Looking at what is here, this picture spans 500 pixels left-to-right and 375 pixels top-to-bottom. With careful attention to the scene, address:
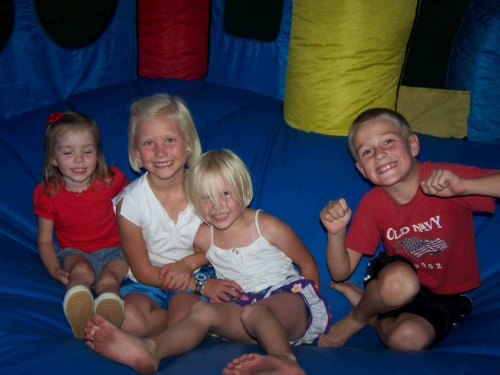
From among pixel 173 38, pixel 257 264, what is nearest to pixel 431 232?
pixel 257 264

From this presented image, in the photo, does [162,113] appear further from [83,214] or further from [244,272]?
[244,272]

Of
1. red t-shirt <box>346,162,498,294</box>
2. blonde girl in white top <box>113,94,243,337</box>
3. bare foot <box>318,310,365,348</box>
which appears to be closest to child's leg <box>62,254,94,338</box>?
blonde girl in white top <box>113,94,243,337</box>

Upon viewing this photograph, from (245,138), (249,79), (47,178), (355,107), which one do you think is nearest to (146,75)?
A: (249,79)

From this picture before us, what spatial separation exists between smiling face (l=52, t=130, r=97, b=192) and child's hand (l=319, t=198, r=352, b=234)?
0.79 meters

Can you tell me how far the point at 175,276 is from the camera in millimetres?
1643

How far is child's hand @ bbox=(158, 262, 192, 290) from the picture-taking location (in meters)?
1.64

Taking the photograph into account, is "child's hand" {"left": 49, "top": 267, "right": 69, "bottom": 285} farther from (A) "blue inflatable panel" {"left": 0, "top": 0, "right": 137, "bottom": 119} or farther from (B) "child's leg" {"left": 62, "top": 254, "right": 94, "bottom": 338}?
(A) "blue inflatable panel" {"left": 0, "top": 0, "right": 137, "bottom": 119}

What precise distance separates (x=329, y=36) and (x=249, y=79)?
2.20ft

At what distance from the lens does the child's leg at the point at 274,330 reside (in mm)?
1140

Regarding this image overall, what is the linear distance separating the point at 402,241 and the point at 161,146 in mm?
759

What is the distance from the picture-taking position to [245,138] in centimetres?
209

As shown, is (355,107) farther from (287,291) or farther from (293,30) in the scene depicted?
(287,291)

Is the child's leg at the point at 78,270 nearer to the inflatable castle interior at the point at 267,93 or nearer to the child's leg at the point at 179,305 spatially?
the inflatable castle interior at the point at 267,93

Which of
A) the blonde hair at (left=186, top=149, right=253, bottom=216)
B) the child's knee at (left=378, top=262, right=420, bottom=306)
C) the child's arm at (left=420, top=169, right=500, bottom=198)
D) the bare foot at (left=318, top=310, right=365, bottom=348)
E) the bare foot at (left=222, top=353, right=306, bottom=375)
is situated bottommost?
the bare foot at (left=318, top=310, right=365, bottom=348)
